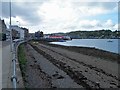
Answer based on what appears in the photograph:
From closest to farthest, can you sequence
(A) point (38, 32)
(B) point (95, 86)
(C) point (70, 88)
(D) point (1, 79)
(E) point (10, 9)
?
(D) point (1, 79) < (C) point (70, 88) < (B) point (95, 86) < (E) point (10, 9) < (A) point (38, 32)

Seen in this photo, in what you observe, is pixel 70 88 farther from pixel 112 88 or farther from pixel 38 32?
pixel 38 32

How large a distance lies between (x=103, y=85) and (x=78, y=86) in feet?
5.80

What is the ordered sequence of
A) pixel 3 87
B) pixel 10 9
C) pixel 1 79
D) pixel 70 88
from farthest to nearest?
pixel 10 9 < pixel 70 88 < pixel 1 79 < pixel 3 87

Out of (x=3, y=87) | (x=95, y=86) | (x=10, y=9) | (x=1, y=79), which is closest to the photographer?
(x=3, y=87)

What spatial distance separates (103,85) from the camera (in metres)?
14.7

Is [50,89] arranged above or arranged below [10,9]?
below

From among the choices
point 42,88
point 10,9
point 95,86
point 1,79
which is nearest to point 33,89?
point 42,88

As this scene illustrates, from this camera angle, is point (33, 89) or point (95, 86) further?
point (95, 86)

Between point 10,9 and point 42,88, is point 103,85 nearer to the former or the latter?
point 42,88

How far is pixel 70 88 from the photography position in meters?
13.2

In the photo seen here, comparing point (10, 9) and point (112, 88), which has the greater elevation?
point (10, 9)

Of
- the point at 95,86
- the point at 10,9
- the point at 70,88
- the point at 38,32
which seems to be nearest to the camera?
the point at 70,88

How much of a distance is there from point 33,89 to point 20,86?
173 cm

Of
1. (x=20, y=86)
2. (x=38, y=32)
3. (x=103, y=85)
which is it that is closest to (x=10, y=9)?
(x=103, y=85)
